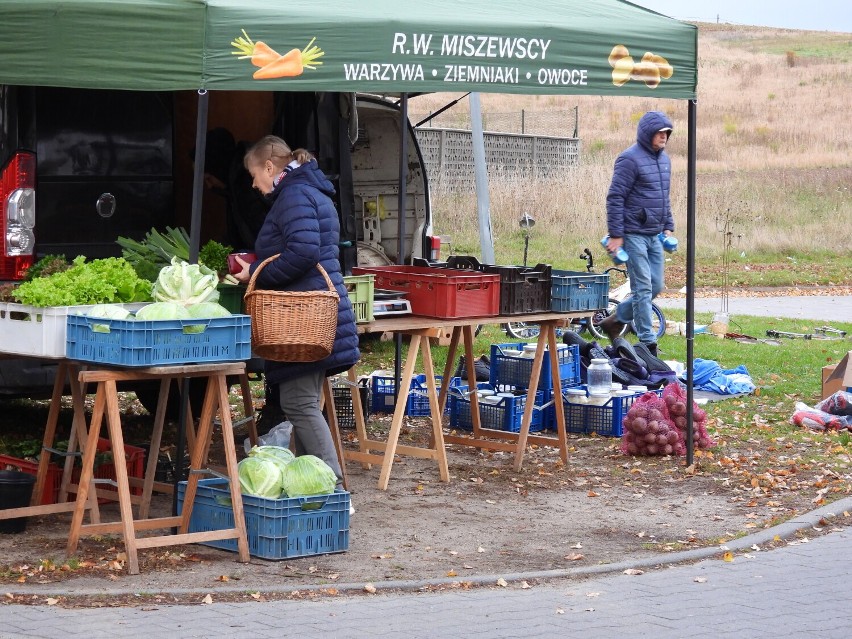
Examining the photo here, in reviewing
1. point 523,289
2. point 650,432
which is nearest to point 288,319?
point 523,289

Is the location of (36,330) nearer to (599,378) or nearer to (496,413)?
(496,413)

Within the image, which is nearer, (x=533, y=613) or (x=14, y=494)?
(x=533, y=613)

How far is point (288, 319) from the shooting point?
702cm

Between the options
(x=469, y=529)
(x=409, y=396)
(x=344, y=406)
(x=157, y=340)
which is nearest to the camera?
(x=157, y=340)

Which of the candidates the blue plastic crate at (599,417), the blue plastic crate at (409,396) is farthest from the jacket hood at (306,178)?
the blue plastic crate at (599,417)

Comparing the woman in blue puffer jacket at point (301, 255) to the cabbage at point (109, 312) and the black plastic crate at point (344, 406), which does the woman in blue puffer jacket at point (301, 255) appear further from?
the black plastic crate at point (344, 406)

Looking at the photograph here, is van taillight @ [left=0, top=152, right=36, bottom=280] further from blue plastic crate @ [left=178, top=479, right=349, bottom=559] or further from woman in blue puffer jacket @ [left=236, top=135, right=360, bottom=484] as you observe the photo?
blue plastic crate @ [left=178, top=479, right=349, bottom=559]

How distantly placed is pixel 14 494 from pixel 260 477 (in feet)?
4.40

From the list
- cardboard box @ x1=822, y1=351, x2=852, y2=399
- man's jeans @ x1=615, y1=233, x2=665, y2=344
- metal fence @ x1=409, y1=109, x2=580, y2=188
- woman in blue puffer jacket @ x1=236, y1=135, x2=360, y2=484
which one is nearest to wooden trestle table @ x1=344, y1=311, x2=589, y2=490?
woman in blue puffer jacket @ x1=236, y1=135, x2=360, y2=484

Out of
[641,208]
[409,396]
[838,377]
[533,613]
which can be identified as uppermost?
[641,208]

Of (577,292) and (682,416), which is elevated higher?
(577,292)

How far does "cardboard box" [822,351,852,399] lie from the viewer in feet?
36.5

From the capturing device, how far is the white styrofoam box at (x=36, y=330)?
21.7 ft

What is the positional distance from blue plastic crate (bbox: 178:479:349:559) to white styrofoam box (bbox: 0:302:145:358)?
3.47 ft
